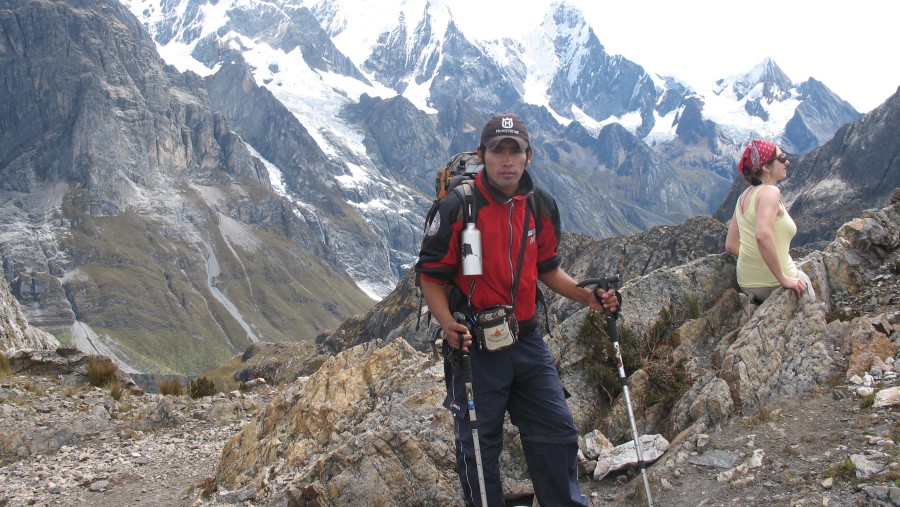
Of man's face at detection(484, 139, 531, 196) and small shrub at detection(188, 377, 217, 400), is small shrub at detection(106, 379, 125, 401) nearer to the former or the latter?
small shrub at detection(188, 377, 217, 400)

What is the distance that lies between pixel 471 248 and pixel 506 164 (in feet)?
3.01

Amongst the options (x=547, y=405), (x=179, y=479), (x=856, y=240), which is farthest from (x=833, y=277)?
(x=179, y=479)

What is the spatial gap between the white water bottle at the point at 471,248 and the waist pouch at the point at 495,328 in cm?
44

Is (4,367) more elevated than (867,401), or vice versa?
(867,401)

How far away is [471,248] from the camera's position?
6.34 m

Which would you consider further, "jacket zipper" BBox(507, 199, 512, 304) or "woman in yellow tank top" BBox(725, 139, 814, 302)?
"woman in yellow tank top" BBox(725, 139, 814, 302)

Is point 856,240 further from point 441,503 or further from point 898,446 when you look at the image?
point 441,503

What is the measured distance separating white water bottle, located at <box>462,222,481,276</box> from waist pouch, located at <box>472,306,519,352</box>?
17.3 inches

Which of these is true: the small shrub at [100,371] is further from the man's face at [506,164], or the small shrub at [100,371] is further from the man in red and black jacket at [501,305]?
the man's face at [506,164]

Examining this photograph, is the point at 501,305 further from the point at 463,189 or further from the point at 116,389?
the point at 116,389

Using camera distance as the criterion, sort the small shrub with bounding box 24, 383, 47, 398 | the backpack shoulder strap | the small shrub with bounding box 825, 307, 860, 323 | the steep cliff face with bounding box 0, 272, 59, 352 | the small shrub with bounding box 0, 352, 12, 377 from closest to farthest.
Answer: the backpack shoulder strap
the small shrub with bounding box 825, 307, 860, 323
the small shrub with bounding box 24, 383, 47, 398
the small shrub with bounding box 0, 352, 12, 377
the steep cliff face with bounding box 0, 272, 59, 352

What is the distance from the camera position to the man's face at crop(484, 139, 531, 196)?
253 inches

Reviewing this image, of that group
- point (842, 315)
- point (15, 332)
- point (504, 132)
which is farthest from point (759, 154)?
point (15, 332)

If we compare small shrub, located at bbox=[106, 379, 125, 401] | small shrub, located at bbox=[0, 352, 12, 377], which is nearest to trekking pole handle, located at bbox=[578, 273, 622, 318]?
small shrub, located at bbox=[106, 379, 125, 401]
